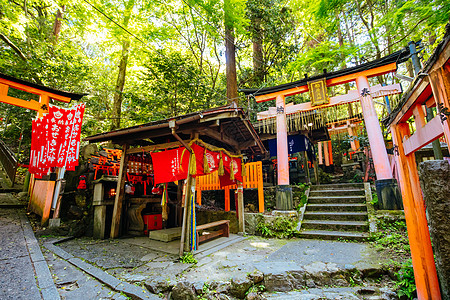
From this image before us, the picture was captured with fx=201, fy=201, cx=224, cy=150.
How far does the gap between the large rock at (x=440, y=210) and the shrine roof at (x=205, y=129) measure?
4109 mm

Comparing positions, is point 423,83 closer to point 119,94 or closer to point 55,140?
point 55,140

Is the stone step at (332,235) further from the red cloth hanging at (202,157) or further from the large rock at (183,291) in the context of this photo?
the large rock at (183,291)

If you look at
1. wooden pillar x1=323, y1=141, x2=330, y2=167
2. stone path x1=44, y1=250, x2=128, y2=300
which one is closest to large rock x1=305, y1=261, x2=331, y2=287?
stone path x1=44, y1=250, x2=128, y2=300

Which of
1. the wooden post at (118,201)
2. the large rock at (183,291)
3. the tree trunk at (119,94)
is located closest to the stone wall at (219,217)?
the wooden post at (118,201)

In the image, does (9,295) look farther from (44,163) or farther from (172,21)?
(172,21)

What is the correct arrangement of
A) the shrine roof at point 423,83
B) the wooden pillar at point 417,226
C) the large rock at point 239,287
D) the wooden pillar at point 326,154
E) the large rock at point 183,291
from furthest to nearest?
the wooden pillar at point 326,154 → the large rock at point 239,287 → the large rock at point 183,291 → the wooden pillar at point 417,226 → the shrine roof at point 423,83

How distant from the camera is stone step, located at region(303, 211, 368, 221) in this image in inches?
316

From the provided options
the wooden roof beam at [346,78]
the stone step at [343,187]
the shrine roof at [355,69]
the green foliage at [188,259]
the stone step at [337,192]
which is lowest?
the green foliage at [188,259]

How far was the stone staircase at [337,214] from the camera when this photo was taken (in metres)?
7.39

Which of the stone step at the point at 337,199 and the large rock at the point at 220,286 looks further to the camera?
the stone step at the point at 337,199

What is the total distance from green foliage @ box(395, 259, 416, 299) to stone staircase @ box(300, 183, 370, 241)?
9.89ft

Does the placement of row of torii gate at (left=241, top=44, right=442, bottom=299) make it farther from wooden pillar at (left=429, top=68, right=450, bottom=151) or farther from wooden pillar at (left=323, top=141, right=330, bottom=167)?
wooden pillar at (left=323, top=141, right=330, bottom=167)

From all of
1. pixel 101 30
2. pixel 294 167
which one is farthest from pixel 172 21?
pixel 294 167

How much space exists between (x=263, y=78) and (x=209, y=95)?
4.98 meters
